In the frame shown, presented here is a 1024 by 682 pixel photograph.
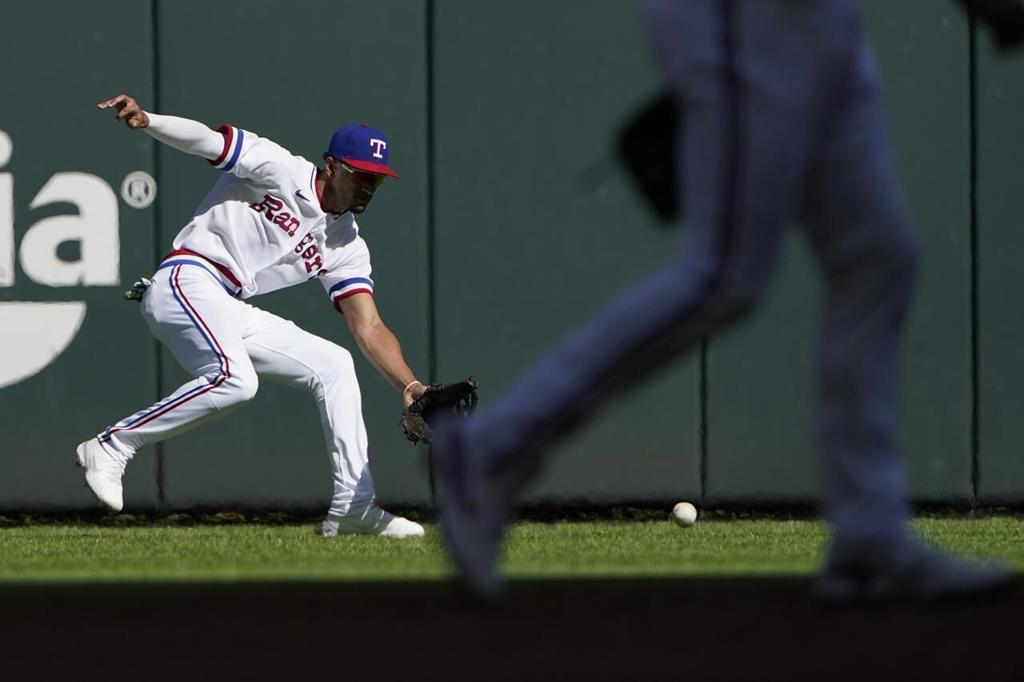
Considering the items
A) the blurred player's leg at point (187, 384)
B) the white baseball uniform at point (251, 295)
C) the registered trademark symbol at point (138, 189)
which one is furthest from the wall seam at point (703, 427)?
the registered trademark symbol at point (138, 189)

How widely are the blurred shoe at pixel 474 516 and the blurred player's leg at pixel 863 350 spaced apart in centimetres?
58

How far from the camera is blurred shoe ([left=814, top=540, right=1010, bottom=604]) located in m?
2.92

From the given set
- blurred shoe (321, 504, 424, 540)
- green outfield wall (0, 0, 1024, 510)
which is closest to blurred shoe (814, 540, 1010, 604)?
blurred shoe (321, 504, 424, 540)

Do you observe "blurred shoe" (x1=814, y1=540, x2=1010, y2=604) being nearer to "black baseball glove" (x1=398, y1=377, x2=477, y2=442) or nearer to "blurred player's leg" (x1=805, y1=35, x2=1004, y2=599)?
"blurred player's leg" (x1=805, y1=35, x2=1004, y2=599)

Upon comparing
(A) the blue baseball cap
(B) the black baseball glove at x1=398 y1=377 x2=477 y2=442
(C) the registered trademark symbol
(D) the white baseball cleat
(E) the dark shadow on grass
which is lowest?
(D) the white baseball cleat

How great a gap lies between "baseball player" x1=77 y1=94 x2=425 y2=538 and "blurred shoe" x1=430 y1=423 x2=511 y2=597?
13.1ft

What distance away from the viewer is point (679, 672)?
230cm

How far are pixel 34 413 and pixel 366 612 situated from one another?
528 cm

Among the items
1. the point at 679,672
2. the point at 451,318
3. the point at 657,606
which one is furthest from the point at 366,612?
the point at 451,318

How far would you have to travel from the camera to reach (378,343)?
7074 millimetres

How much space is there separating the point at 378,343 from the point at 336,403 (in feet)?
0.97

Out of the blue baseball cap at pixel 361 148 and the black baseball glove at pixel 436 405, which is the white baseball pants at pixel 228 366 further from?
the blue baseball cap at pixel 361 148

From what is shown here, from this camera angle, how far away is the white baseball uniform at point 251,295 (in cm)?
675

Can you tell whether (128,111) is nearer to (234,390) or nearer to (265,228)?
(265,228)
